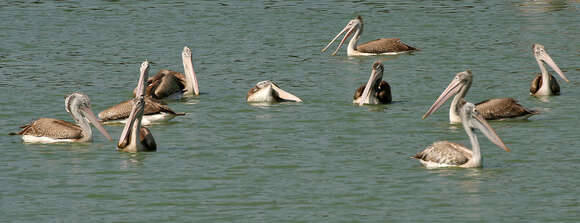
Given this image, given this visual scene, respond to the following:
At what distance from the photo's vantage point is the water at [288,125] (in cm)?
1270

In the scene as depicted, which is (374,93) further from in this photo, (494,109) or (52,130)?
(52,130)

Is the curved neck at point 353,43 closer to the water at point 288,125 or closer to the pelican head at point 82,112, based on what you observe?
the water at point 288,125

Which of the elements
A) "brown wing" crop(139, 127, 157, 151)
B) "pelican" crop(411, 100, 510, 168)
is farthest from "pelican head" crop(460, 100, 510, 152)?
"brown wing" crop(139, 127, 157, 151)

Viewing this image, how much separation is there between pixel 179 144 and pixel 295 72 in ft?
25.4

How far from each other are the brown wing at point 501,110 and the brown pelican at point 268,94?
11.6 feet

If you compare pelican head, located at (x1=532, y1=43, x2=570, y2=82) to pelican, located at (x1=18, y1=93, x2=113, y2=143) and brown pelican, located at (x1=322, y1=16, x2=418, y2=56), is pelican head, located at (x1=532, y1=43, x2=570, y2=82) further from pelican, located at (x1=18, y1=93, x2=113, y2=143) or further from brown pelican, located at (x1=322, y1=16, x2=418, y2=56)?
pelican, located at (x1=18, y1=93, x2=113, y2=143)

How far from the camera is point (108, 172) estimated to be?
1449cm

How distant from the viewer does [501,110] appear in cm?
1777

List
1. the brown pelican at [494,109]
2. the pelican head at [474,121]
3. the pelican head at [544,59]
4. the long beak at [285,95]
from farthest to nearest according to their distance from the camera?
the pelican head at [544,59] < the long beak at [285,95] < the brown pelican at [494,109] < the pelican head at [474,121]

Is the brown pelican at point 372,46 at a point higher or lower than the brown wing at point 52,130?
lower

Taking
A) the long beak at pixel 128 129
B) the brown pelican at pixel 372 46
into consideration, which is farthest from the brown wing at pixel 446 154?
the brown pelican at pixel 372 46

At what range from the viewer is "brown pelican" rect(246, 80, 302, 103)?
794 inches

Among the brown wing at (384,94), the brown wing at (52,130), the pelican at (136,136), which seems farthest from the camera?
the brown wing at (384,94)

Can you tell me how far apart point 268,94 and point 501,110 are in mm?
4177
